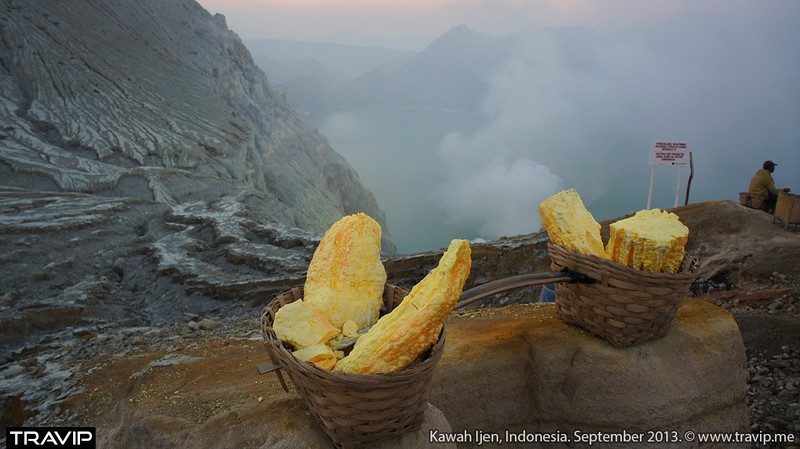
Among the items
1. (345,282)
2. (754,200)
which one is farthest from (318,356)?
(754,200)

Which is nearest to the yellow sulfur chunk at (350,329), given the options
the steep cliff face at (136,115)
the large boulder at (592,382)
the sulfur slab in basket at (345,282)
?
the sulfur slab in basket at (345,282)

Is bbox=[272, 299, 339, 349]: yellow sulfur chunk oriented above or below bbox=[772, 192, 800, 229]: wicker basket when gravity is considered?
above

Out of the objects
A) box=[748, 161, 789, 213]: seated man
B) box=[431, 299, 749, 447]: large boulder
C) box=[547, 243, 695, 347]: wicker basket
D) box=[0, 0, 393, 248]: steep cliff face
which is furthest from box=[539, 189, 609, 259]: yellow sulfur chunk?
box=[0, 0, 393, 248]: steep cliff face

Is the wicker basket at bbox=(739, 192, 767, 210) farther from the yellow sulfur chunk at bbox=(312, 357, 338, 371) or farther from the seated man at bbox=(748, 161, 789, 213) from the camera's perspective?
the yellow sulfur chunk at bbox=(312, 357, 338, 371)

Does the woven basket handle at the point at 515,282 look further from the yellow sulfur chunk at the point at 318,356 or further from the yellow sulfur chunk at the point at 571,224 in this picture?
the yellow sulfur chunk at the point at 318,356

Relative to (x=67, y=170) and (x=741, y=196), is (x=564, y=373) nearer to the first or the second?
A: (x=741, y=196)
